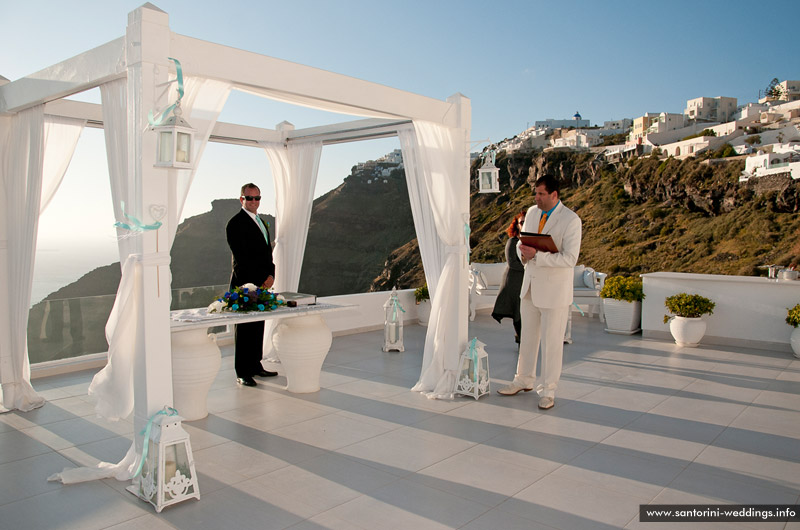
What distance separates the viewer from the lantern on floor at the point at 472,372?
4.37 m

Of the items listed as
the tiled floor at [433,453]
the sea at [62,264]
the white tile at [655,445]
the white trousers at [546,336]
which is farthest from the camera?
the sea at [62,264]

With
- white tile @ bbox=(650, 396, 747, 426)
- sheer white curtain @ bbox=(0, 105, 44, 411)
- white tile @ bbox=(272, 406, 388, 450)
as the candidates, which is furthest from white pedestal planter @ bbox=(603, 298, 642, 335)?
sheer white curtain @ bbox=(0, 105, 44, 411)

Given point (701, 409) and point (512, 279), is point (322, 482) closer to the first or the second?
point (701, 409)

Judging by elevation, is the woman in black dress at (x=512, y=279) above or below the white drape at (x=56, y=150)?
below

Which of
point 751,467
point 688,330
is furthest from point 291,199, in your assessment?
point 688,330

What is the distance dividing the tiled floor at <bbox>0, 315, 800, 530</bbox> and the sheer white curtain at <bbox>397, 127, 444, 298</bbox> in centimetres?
104

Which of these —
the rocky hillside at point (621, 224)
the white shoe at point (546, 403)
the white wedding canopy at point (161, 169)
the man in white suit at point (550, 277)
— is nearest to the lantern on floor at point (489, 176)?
the white wedding canopy at point (161, 169)

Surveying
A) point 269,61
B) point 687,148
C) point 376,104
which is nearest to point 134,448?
point 269,61

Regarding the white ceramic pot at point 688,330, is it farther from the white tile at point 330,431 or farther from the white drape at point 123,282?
the white drape at point 123,282

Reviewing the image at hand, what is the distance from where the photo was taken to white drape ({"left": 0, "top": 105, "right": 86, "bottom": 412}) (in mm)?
3986

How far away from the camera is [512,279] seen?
5.84 meters

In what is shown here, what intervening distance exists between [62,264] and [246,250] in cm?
343

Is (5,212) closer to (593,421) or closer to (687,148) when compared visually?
(593,421)

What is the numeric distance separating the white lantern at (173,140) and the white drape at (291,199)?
2903 mm
